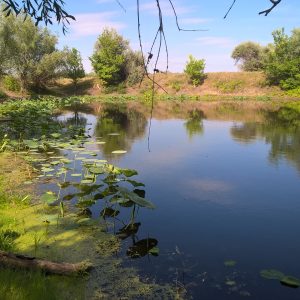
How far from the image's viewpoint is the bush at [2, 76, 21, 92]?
3894 centimetres

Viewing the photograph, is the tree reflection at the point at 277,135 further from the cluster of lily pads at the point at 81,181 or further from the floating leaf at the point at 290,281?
the floating leaf at the point at 290,281

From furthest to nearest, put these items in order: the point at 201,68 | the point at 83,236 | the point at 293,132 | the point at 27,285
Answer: the point at 201,68 → the point at 293,132 → the point at 83,236 → the point at 27,285

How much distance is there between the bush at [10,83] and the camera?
38938mm

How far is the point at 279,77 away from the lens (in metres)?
43.5

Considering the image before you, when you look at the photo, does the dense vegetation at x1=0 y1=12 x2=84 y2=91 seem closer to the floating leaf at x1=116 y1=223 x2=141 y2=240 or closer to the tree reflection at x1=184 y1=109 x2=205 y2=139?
the tree reflection at x1=184 y1=109 x2=205 y2=139

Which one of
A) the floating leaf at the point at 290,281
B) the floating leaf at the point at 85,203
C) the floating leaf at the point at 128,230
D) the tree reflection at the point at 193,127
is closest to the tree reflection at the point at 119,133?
the tree reflection at the point at 193,127

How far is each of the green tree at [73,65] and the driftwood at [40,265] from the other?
138 feet

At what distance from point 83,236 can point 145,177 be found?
11.8 feet

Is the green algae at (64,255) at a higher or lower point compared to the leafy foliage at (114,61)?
lower

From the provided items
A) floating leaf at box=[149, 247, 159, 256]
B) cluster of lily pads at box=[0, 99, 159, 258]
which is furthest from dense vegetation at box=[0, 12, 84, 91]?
floating leaf at box=[149, 247, 159, 256]

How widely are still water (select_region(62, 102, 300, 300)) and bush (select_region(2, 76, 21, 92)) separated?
2916cm

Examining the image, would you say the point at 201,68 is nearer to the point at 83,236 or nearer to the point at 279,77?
the point at 279,77

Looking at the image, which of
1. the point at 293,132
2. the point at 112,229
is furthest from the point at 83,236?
the point at 293,132

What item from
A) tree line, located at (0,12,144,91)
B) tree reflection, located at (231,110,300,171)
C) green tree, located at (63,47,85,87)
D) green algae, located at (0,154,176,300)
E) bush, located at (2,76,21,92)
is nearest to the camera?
green algae, located at (0,154,176,300)
